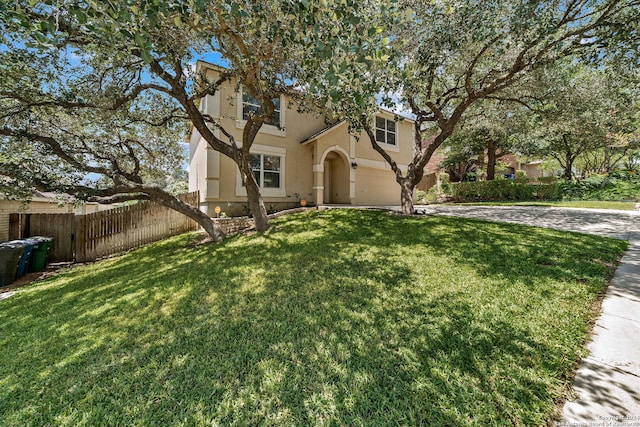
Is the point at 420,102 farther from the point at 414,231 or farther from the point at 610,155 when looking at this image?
the point at 610,155

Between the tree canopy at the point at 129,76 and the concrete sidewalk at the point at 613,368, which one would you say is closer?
the concrete sidewalk at the point at 613,368

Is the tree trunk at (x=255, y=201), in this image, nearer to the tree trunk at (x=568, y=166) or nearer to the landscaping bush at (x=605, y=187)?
the landscaping bush at (x=605, y=187)

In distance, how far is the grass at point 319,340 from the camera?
2049 millimetres

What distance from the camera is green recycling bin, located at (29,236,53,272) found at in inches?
328

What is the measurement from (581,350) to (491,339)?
0.77m

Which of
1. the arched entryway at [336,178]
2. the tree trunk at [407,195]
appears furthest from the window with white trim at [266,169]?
the tree trunk at [407,195]

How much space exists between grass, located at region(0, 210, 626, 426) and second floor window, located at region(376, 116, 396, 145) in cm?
1089

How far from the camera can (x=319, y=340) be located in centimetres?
278

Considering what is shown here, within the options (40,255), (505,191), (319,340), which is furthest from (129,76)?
(505,191)

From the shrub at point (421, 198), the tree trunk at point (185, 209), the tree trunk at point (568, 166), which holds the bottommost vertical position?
the tree trunk at point (185, 209)

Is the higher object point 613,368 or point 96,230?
point 96,230

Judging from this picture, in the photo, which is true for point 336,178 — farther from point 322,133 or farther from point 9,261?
point 9,261

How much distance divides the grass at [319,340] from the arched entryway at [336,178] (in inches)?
346

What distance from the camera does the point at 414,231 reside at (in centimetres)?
698
